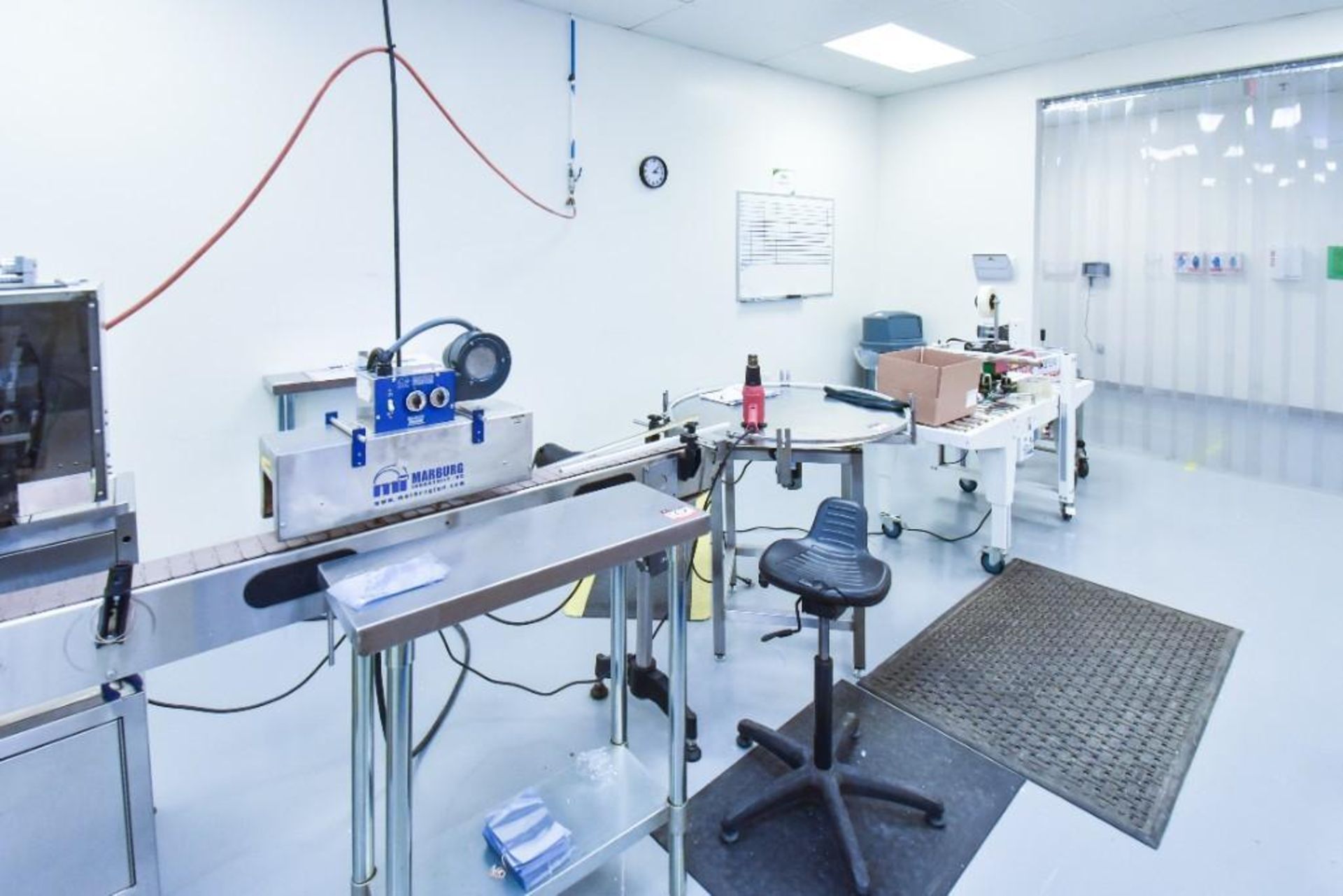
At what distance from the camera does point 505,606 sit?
1111 millimetres

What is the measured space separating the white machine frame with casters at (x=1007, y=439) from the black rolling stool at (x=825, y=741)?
128 cm

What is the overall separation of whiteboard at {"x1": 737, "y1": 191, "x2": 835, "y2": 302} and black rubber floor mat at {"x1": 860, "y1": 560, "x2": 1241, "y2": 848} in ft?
8.87

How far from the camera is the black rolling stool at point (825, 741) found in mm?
1748

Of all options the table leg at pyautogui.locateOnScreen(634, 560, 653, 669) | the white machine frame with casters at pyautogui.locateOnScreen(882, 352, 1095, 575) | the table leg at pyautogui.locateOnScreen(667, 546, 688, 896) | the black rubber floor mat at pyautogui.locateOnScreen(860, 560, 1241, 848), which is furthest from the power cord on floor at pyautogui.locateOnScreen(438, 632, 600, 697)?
the white machine frame with casters at pyautogui.locateOnScreen(882, 352, 1095, 575)

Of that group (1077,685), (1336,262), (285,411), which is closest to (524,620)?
(285,411)

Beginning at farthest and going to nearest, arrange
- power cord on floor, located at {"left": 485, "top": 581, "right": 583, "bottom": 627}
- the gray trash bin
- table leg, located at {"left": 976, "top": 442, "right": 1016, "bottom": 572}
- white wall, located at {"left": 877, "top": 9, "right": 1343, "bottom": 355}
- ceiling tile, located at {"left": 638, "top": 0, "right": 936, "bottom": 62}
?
the gray trash bin, white wall, located at {"left": 877, "top": 9, "right": 1343, "bottom": 355}, ceiling tile, located at {"left": 638, "top": 0, "right": 936, "bottom": 62}, table leg, located at {"left": 976, "top": 442, "right": 1016, "bottom": 572}, power cord on floor, located at {"left": 485, "top": 581, "right": 583, "bottom": 627}

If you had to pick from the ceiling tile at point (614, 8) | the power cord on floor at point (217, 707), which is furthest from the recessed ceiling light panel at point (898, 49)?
the power cord on floor at point (217, 707)

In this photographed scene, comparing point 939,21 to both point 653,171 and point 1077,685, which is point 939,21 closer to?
point 653,171

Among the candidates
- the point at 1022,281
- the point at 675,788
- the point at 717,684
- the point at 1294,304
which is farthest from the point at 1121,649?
the point at 1022,281

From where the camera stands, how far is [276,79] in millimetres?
2941

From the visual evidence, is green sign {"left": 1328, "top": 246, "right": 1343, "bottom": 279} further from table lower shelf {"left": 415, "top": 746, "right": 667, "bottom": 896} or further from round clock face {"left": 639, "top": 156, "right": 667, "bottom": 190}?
table lower shelf {"left": 415, "top": 746, "right": 667, "bottom": 896}

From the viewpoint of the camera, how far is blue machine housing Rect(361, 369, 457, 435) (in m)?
1.25

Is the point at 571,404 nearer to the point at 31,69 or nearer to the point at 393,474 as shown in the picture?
the point at 31,69

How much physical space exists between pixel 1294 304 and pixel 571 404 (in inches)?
166
